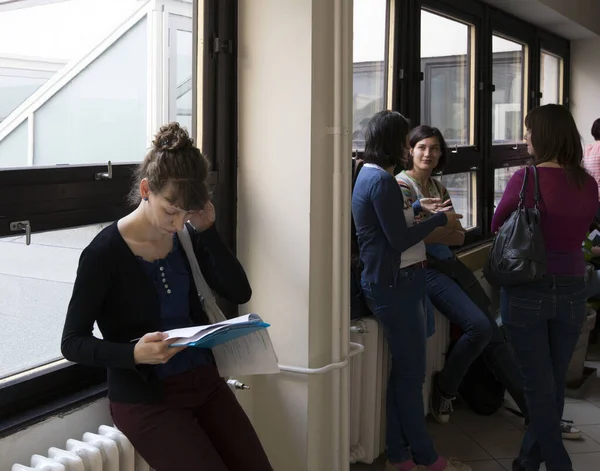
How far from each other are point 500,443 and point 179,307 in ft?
6.94

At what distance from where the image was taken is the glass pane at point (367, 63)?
373 centimetres

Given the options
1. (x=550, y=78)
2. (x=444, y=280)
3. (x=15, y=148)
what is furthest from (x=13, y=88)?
(x=550, y=78)

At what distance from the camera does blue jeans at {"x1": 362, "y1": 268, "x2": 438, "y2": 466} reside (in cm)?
301

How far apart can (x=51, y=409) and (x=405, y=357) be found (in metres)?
1.43

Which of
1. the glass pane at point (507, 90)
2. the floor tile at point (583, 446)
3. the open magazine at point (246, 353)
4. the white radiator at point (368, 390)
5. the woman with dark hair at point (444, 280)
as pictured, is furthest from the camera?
the glass pane at point (507, 90)

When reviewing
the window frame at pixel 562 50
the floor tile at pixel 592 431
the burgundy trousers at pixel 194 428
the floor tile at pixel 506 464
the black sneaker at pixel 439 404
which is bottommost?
the floor tile at pixel 506 464

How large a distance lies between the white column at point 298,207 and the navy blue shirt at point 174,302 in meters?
0.59

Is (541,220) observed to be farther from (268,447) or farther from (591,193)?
(268,447)

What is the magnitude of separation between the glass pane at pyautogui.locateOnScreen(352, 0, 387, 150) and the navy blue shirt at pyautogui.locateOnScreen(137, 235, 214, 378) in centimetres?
173

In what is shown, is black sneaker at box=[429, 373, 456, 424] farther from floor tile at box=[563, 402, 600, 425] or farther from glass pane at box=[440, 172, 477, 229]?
glass pane at box=[440, 172, 477, 229]

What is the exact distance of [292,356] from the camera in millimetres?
2705

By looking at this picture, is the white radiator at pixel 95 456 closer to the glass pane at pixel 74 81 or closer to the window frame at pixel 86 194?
the window frame at pixel 86 194

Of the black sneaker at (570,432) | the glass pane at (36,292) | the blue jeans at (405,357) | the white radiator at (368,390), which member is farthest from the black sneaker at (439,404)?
the glass pane at (36,292)

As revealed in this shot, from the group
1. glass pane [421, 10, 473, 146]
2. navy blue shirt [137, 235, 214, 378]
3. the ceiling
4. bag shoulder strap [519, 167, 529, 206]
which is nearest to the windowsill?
navy blue shirt [137, 235, 214, 378]
